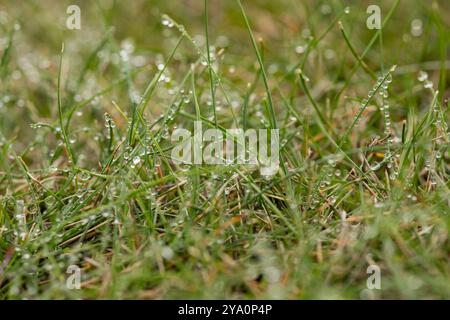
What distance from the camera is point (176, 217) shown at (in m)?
1.36

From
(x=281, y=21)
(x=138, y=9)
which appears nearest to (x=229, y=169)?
(x=281, y=21)

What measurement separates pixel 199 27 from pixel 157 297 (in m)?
1.59

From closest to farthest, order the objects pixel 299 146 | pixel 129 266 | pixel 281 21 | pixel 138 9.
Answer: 1. pixel 129 266
2. pixel 299 146
3. pixel 281 21
4. pixel 138 9

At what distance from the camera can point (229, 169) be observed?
1380 mm

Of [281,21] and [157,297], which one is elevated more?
[281,21]

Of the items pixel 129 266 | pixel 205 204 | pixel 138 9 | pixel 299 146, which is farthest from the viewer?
pixel 138 9

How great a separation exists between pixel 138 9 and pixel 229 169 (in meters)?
1.47

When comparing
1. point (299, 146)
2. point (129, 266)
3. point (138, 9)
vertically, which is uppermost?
point (138, 9)

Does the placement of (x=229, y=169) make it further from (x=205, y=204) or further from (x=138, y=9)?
(x=138, y=9)

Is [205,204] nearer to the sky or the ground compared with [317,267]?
nearer to the sky

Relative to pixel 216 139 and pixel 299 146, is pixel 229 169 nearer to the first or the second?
pixel 216 139

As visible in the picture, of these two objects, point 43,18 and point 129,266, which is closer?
point 129,266
